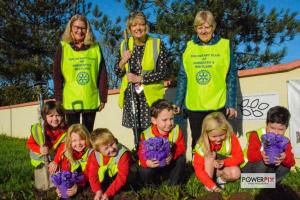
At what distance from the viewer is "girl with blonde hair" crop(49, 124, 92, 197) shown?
4.47m

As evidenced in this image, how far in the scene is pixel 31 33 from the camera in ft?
67.6

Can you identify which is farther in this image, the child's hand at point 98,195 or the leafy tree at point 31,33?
the leafy tree at point 31,33

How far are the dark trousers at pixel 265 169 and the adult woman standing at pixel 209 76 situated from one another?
597mm

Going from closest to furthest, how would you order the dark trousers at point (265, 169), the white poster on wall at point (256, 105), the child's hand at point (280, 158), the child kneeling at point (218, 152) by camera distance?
the child's hand at point (280, 158)
the dark trousers at point (265, 169)
the child kneeling at point (218, 152)
the white poster on wall at point (256, 105)

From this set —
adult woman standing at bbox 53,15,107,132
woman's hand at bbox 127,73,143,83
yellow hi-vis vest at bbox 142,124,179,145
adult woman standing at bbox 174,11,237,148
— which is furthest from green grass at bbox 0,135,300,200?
woman's hand at bbox 127,73,143,83

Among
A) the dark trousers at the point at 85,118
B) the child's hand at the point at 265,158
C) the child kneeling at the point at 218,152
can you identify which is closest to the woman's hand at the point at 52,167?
the dark trousers at the point at 85,118

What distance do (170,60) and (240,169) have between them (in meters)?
6.58

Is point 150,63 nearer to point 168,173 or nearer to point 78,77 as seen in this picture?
point 78,77

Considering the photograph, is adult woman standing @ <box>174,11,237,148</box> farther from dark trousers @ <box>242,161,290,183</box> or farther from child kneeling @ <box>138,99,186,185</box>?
dark trousers @ <box>242,161,290,183</box>

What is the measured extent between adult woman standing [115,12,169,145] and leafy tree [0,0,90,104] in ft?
51.1

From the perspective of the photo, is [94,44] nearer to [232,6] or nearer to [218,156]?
[218,156]

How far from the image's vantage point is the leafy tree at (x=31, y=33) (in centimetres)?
2022

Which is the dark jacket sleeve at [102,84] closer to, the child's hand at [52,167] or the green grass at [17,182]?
the child's hand at [52,167]

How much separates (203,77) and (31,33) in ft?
56.7
